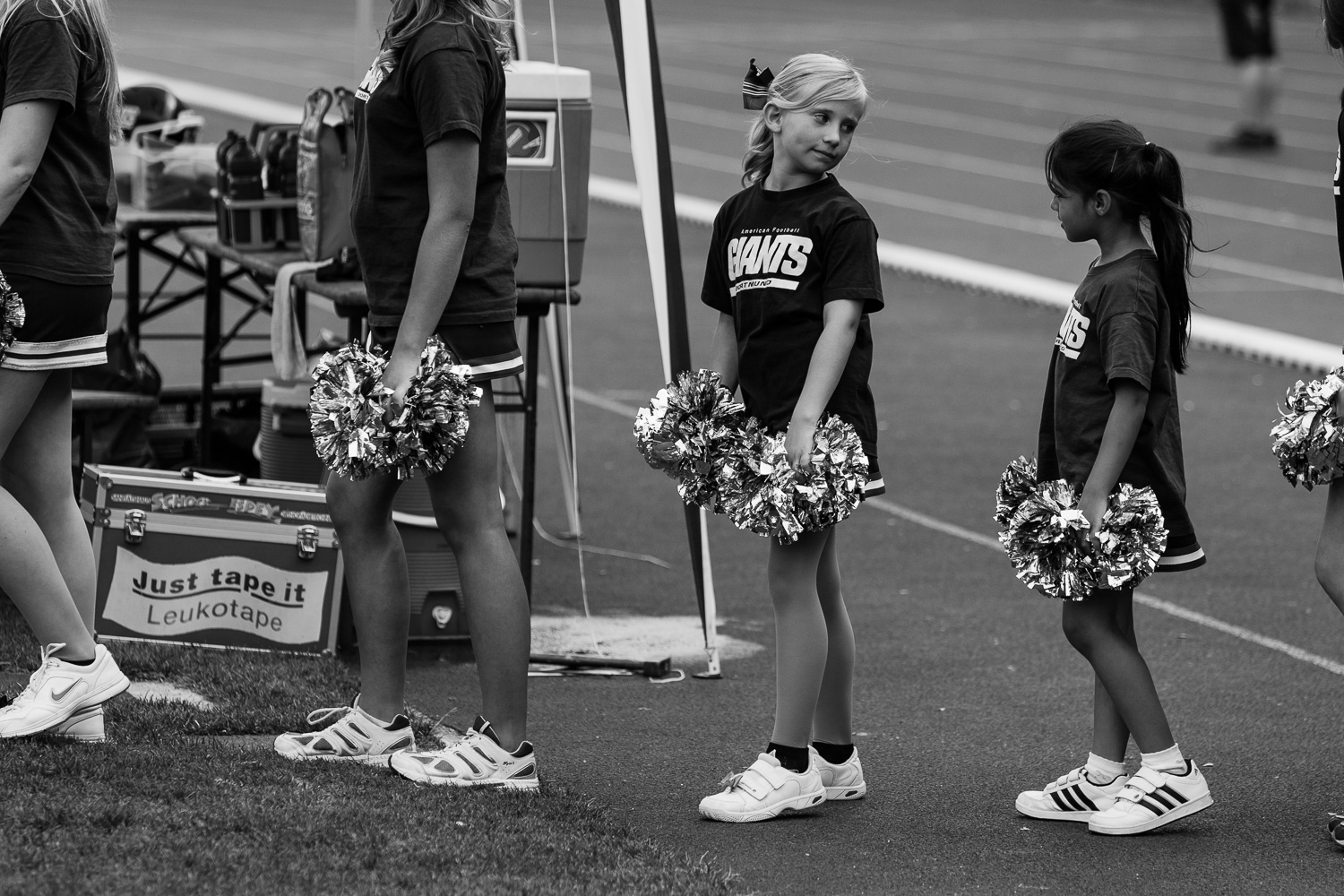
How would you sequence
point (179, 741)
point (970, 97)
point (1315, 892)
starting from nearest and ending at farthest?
point (1315, 892)
point (179, 741)
point (970, 97)

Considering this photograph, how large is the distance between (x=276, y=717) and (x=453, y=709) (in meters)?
0.57

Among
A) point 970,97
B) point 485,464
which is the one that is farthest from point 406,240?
point 970,97

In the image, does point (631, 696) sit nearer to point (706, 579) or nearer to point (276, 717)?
point (706, 579)

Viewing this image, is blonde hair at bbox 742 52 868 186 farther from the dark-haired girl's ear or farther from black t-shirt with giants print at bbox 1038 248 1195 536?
black t-shirt with giants print at bbox 1038 248 1195 536

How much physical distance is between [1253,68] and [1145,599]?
605 inches

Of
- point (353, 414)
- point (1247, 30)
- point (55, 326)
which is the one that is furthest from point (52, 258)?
point (1247, 30)

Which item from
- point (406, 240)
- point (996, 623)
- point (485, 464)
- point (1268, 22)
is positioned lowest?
point (996, 623)

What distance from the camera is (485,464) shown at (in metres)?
4.03

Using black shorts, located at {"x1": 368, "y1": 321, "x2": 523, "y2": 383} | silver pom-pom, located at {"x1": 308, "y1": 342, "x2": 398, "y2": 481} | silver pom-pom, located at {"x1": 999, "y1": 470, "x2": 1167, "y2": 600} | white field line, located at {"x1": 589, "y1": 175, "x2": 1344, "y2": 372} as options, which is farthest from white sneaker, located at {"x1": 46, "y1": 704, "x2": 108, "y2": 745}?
white field line, located at {"x1": 589, "y1": 175, "x2": 1344, "y2": 372}

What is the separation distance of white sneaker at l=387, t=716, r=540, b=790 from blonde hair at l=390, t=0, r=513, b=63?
147cm

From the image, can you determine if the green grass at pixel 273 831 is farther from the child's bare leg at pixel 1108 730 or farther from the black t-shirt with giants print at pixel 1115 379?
the black t-shirt with giants print at pixel 1115 379

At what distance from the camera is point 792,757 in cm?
404

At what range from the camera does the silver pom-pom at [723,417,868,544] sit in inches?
153

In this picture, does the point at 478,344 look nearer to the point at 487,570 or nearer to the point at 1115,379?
the point at 487,570
